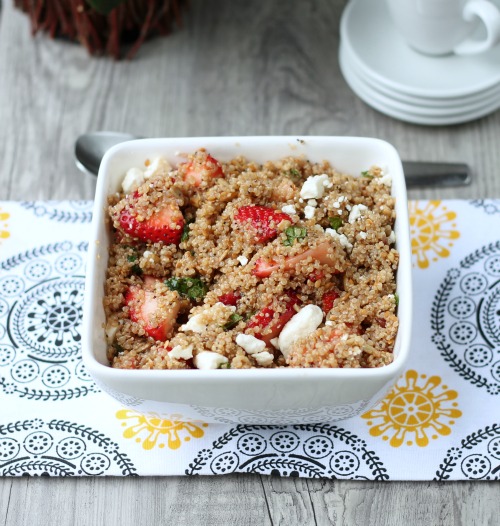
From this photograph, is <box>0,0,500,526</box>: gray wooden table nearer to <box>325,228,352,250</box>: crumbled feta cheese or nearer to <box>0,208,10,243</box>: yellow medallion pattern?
<box>0,208,10,243</box>: yellow medallion pattern

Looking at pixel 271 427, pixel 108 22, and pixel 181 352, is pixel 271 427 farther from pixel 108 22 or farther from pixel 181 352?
pixel 108 22

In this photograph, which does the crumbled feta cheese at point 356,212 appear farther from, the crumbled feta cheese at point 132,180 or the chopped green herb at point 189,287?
the crumbled feta cheese at point 132,180

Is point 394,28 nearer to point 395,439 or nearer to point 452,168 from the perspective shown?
point 452,168

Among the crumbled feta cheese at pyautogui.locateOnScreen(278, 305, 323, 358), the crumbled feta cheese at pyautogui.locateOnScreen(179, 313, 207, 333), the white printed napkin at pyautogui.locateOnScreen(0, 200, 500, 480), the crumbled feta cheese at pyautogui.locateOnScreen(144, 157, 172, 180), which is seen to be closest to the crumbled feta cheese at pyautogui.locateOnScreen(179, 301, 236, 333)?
the crumbled feta cheese at pyautogui.locateOnScreen(179, 313, 207, 333)

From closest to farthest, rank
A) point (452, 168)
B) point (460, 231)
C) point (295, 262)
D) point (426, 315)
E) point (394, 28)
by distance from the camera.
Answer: point (295, 262) < point (426, 315) < point (460, 231) < point (452, 168) < point (394, 28)

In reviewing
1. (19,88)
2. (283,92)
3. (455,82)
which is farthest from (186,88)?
(455,82)

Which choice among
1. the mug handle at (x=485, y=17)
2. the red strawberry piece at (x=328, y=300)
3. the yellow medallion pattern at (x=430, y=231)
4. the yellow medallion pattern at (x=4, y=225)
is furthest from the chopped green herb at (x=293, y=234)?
the mug handle at (x=485, y=17)
